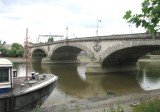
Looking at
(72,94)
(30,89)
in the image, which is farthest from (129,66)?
(30,89)

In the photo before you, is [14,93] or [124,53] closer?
[14,93]

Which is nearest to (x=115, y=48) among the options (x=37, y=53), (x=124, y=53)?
(x=124, y=53)

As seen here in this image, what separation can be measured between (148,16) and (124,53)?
4106cm

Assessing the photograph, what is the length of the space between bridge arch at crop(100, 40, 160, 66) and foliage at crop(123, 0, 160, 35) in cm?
3331

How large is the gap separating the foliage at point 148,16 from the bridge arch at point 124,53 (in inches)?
1312

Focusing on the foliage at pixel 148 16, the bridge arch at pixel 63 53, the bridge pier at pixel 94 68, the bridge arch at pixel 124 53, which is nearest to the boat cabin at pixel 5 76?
the foliage at pixel 148 16

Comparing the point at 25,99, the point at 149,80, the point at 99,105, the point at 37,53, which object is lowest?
the point at 149,80

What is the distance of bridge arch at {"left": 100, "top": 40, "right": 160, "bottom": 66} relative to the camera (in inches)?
1612

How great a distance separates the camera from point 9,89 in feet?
45.8

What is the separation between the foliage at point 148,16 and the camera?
557cm

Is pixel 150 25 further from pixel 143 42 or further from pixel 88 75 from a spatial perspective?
pixel 88 75

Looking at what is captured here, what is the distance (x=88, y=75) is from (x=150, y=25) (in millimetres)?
37263

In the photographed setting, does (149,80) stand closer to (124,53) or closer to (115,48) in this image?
(115,48)

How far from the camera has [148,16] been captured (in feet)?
18.7
